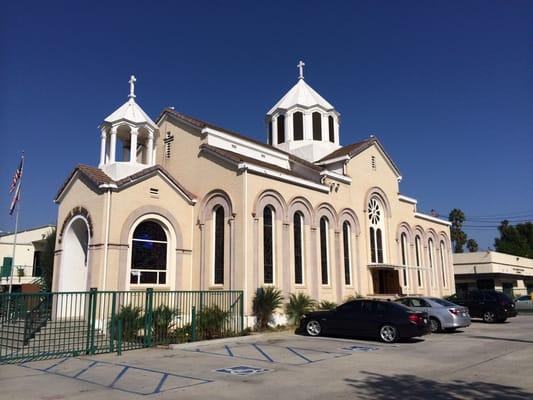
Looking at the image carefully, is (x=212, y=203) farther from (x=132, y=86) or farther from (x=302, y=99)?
(x=302, y=99)

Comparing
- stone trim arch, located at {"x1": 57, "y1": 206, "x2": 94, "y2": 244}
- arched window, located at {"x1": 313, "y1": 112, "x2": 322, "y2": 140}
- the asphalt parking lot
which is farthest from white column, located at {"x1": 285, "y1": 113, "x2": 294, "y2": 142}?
the asphalt parking lot

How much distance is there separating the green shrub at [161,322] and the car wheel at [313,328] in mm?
5766

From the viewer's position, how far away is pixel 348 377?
1079 centimetres

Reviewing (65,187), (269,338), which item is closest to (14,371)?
(269,338)

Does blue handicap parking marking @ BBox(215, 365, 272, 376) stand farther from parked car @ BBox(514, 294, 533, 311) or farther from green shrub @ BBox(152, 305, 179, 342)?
parked car @ BBox(514, 294, 533, 311)

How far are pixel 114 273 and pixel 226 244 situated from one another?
17.1 ft

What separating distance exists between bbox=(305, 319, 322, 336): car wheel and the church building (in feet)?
10.6

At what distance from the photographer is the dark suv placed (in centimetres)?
2566

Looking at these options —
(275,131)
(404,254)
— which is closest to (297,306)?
(404,254)

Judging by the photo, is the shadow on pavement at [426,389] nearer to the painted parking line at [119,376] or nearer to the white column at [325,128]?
the painted parking line at [119,376]

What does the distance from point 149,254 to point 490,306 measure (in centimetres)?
1814

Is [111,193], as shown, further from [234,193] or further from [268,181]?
[268,181]

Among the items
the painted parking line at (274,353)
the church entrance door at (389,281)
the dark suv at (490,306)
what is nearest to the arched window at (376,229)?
the church entrance door at (389,281)

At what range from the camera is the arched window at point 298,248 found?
2450cm
